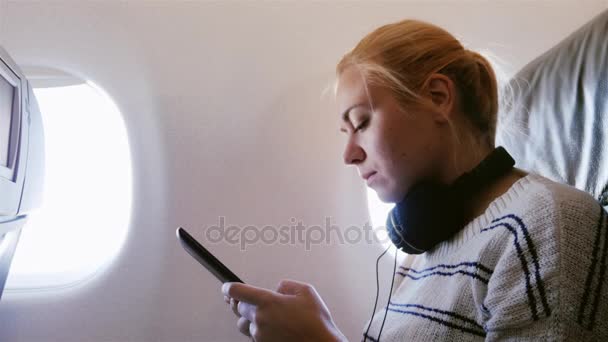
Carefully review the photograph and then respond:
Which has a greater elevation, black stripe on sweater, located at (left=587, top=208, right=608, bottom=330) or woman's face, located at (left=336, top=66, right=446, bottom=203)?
woman's face, located at (left=336, top=66, right=446, bottom=203)

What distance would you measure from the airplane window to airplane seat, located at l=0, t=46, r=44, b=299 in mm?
841

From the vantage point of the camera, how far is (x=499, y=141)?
3.13 ft

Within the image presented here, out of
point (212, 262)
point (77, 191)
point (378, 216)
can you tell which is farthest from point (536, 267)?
point (77, 191)

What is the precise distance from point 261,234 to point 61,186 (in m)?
0.67

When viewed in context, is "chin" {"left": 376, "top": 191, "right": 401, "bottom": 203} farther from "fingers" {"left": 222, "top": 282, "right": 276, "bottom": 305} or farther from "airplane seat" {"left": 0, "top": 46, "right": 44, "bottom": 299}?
"airplane seat" {"left": 0, "top": 46, "right": 44, "bottom": 299}

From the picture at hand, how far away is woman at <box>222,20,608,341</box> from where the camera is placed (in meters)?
0.47

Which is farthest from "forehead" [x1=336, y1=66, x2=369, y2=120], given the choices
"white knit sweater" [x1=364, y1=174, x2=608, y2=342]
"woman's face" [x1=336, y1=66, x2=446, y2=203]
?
"white knit sweater" [x1=364, y1=174, x2=608, y2=342]

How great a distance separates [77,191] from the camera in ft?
4.17

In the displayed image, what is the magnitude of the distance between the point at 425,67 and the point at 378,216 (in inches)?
24.9

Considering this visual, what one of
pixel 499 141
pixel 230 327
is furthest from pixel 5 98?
pixel 499 141

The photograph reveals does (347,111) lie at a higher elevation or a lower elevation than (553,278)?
higher

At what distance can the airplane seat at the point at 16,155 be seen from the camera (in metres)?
0.77

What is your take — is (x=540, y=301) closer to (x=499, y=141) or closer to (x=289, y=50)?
(x=499, y=141)

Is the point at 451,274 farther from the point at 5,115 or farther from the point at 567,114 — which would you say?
the point at 5,115
